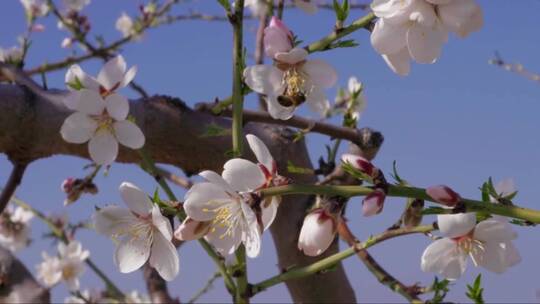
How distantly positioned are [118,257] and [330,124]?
0.85 metres

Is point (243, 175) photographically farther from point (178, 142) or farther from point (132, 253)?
point (178, 142)

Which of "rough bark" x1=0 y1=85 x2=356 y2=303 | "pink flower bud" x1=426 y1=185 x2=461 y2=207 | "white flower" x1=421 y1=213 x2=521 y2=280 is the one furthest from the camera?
"rough bark" x1=0 y1=85 x2=356 y2=303

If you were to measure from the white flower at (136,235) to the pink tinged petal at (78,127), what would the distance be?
0.78 ft

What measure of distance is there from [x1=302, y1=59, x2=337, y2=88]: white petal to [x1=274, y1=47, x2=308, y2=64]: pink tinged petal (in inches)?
2.7

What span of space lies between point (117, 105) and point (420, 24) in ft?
1.85

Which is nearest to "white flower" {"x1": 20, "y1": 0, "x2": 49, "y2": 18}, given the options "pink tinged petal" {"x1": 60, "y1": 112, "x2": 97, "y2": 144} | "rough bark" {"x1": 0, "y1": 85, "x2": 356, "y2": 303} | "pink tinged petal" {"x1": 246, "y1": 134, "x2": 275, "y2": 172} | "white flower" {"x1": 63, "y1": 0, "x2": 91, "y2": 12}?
"white flower" {"x1": 63, "y1": 0, "x2": 91, "y2": 12}

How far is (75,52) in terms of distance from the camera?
8.09 feet

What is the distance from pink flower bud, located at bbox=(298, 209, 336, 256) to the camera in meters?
0.88

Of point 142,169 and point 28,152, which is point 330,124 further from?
point 28,152

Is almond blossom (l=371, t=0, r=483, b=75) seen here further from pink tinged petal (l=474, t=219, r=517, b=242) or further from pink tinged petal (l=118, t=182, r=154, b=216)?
pink tinged petal (l=118, t=182, r=154, b=216)

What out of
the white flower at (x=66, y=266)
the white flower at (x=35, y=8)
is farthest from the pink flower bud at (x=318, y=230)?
the white flower at (x=35, y=8)

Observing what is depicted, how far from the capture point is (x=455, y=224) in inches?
37.1

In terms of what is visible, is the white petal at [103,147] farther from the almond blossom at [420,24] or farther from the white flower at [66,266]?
the white flower at [66,266]

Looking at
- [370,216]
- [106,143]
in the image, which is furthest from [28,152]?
[370,216]
